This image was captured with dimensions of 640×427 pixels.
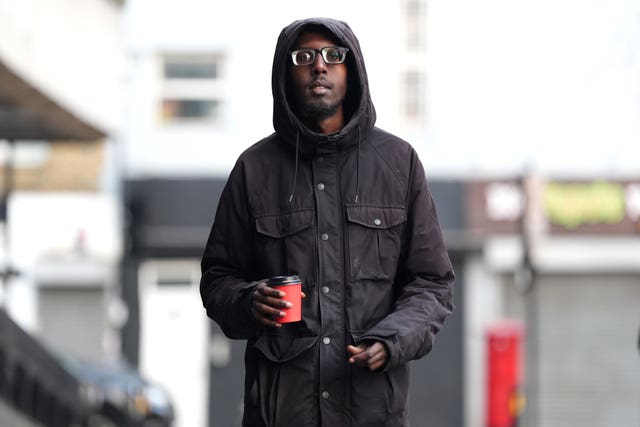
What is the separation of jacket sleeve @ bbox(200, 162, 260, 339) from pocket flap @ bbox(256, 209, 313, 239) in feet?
0.22

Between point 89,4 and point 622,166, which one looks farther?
point 622,166

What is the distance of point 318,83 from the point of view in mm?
3967

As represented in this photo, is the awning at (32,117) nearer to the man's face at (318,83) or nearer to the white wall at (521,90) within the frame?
the man's face at (318,83)

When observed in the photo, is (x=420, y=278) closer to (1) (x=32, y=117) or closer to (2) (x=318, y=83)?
(2) (x=318, y=83)

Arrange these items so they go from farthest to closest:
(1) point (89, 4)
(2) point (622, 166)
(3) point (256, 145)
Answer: (2) point (622, 166)
(1) point (89, 4)
(3) point (256, 145)

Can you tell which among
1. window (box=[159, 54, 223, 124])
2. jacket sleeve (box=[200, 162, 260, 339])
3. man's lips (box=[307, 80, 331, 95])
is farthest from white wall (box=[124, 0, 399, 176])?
man's lips (box=[307, 80, 331, 95])

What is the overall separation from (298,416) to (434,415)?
20.1 metres

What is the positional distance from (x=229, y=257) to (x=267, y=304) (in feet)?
1.18

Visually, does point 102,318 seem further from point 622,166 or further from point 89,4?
point 89,4

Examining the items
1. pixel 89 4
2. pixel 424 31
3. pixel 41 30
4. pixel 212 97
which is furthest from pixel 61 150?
pixel 41 30

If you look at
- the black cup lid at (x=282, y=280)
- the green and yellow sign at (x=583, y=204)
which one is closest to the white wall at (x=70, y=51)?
the black cup lid at (x=282, y=280)

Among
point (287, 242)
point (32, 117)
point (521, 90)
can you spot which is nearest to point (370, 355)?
point (287, 242)

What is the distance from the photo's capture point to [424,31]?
24016 millimetres

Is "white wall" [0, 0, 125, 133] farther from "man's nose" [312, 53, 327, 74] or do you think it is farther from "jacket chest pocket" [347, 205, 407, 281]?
"jacket chest pocket" [347, 205, 407, 281]
